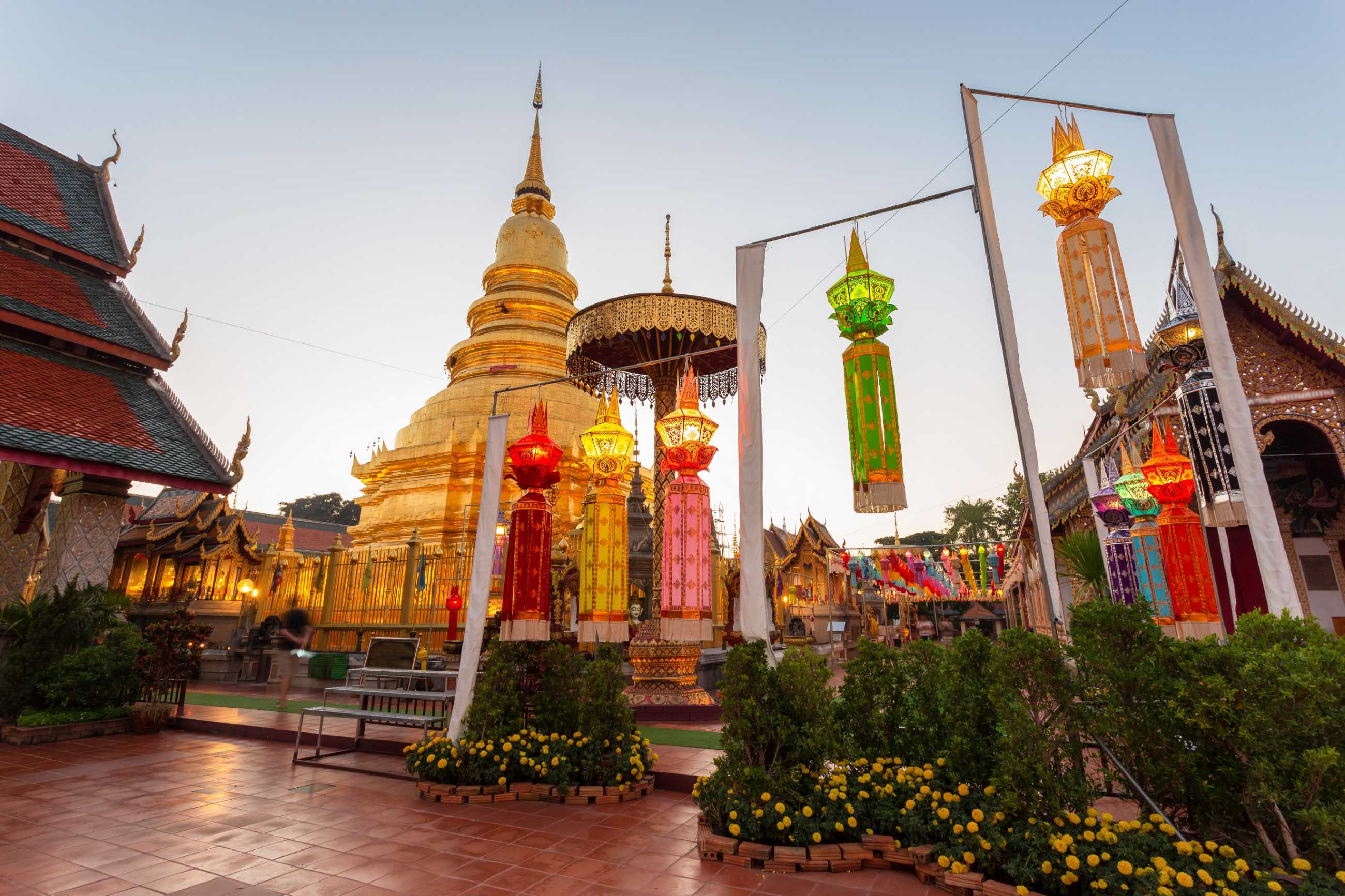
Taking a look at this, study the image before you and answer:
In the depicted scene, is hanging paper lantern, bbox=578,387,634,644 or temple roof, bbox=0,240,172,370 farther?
temple roof, bbox=0,240,172,370

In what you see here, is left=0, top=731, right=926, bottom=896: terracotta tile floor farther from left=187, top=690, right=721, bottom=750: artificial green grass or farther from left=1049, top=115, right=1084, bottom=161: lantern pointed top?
left=1049, top=115, right=1084, bottom=161: lantern pointed top

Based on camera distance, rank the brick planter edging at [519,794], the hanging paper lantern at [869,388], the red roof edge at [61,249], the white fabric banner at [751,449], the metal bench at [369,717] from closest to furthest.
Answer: the white fabric banner at [751,449], the hanging paper lantern at [869,388], the brick planter edging at [519,794], the metal bench at [369,717], the red roof edge at [61,249]

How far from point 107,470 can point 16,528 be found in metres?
2.60

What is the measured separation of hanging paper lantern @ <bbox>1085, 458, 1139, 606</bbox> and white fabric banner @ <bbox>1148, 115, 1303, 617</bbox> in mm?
6233

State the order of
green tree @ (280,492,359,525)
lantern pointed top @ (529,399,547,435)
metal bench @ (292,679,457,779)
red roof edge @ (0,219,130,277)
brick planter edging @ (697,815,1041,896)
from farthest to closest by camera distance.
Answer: green tree @ (280,492,359,525)
red roof edge @ (0,219,130,277)
lantern pointed top @ (529,399,547,435)
metal bench @ (292,679,457,779)
brick planter edging @ (697,815,1041,896)

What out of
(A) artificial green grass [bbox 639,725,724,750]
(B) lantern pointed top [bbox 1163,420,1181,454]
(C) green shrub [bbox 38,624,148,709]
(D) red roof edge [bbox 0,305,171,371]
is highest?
(D) red roof edge [bbox 0,305,171,371]

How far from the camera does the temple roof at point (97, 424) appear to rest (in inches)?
341

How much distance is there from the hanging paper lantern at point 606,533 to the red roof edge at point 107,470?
6.61 metres

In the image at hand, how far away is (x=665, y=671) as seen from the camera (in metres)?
9.58

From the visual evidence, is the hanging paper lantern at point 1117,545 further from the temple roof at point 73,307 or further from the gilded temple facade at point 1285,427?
the temple roof at point 73,307

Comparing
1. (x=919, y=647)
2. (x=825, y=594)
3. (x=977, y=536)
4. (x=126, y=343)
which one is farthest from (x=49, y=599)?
(x=977, y=536)

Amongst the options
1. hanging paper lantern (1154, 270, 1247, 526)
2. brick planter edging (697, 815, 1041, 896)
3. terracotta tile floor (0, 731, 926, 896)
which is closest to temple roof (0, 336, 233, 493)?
terracotta tile floor (0, 731, 926, 896)

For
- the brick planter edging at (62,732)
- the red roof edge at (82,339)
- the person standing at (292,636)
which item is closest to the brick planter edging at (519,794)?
the brick planter edging at (62,732)

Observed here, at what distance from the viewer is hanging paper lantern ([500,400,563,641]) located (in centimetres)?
623
